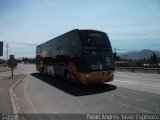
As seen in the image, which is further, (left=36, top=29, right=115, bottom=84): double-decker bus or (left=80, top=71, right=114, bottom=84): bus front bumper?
(left=36, top=29, right=115, bottom=84): double-decker bus

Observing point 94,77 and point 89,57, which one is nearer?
point 94,77

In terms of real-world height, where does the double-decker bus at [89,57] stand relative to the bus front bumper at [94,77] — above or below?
above

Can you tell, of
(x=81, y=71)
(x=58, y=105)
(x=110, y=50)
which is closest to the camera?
(x=58, y=105)

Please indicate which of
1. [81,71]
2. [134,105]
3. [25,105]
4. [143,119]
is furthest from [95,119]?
[81,71]

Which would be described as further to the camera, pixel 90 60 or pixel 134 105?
pixel 90 60

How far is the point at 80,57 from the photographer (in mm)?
15750

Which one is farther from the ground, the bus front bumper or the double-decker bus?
the double-decker bus

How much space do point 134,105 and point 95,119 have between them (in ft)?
7.36

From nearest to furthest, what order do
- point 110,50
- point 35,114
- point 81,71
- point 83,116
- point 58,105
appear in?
point 83,116, point 35,114, point 58,105, point 81,71, point 110,50

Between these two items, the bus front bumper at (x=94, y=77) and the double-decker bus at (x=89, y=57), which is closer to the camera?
the bus front bumper at (x=94, y=77)

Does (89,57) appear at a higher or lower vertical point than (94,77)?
higher

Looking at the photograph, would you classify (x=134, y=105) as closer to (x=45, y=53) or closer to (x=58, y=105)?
(x=58, y=105)

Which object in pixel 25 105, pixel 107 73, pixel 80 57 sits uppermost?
pixel 80 57

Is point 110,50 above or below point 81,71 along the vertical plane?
above
